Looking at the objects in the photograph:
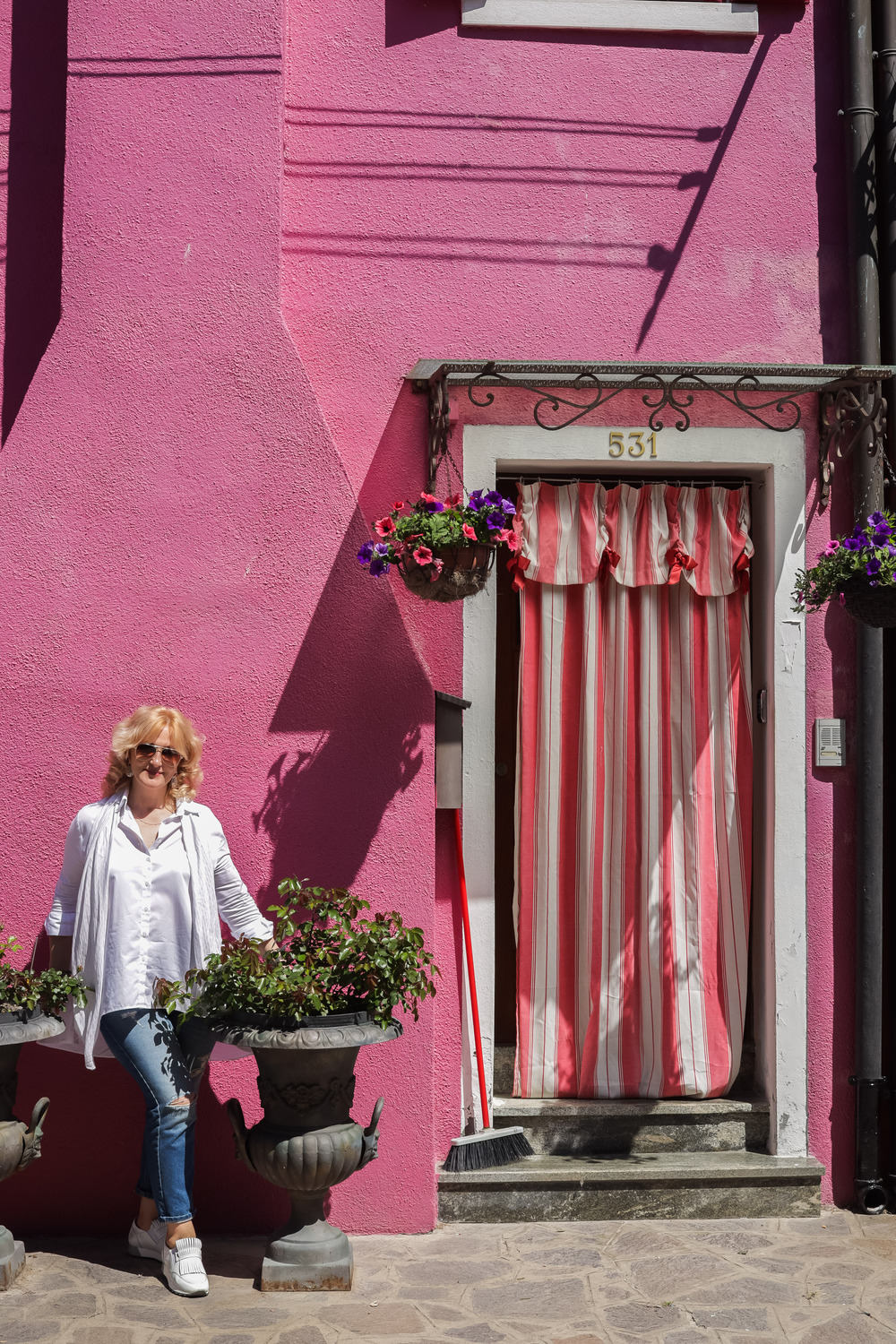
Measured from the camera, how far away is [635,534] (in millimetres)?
5520

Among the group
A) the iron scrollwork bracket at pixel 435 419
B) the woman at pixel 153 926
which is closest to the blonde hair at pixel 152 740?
the woman at pixel 153 926

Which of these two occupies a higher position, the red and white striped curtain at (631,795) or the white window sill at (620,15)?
the white window sill at (620,15)

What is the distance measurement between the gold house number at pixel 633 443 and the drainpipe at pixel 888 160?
1026 mm

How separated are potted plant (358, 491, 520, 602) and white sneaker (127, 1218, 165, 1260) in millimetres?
2495

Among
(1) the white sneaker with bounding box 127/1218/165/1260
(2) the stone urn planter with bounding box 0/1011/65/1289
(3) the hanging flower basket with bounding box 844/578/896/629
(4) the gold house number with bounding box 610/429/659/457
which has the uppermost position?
(4) the gold house number with bounding box 610/429/659/457

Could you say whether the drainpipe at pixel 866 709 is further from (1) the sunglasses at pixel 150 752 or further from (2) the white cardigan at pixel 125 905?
(1) the sunglasses at pixel 150 752

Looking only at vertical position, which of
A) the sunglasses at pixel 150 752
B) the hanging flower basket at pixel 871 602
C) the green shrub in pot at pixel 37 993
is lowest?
the green shrub in pot at pixel 37 993

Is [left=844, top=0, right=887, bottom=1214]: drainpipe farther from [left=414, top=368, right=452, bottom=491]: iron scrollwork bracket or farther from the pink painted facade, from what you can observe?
[left=414, top=368, right=452, bottom=491]: iron scrollwork bracket

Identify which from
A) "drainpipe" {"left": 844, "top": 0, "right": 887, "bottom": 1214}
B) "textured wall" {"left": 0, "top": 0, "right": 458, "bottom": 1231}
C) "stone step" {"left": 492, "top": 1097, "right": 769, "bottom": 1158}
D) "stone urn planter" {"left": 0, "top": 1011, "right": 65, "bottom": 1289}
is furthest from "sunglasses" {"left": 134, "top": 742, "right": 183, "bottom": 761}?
"drainpipe" {"left": 844, "top": 0, "right": 887, "bottom": 1214}

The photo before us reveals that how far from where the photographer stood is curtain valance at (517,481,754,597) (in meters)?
5.48

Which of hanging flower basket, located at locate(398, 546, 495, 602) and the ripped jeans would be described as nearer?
the ripped jeans

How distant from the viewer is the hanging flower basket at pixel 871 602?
474 centimetres

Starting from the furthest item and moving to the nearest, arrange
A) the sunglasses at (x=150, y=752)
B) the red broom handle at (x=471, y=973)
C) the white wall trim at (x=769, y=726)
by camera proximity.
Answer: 1. the white wall trim at (x=769, y=726)
2. the red broom handle at (x=471, y=973)
3. the sunglasses at (x=150, y=752)

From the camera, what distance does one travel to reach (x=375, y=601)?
5086 millimetres
